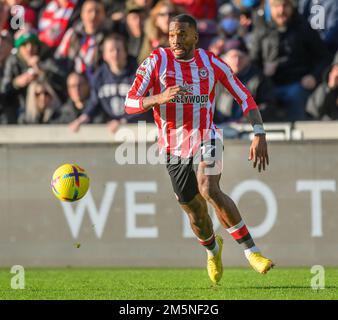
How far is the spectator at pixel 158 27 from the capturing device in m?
13.2

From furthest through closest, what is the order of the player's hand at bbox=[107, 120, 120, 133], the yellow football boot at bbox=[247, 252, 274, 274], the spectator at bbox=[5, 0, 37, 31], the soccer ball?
the spectator at bbox=[5, 0, 37, 31] → the player's hand at bbox=[107, 120, 120, 133] → the soccer ball → the yellow football boot at bbox=[247, 252, 274, 274]

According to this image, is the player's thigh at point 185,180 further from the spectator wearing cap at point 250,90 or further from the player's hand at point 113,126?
the spectator wearing cap at point 250,90

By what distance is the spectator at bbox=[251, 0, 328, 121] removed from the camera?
1323 cm

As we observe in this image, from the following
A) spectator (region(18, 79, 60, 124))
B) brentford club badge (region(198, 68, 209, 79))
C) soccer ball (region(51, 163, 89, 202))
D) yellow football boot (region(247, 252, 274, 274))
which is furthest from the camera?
spectator (region(18, 79, 60, 124))

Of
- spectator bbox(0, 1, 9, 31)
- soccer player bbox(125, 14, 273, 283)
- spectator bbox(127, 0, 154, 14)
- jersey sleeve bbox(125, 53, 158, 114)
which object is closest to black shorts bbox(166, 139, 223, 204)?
soccer player bbox(125, 14, 273, 283)

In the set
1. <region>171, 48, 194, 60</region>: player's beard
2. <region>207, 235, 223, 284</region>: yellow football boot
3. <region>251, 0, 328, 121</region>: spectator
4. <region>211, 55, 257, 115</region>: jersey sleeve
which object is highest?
<region>251, 0, 328, 121</region>: spectator

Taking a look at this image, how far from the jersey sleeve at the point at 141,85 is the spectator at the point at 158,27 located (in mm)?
3840

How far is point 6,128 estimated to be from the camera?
1291 cm

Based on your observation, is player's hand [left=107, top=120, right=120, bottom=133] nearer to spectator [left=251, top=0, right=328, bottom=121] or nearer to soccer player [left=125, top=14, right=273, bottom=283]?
spectator [left=251, top=0, right=328, bottom=121]

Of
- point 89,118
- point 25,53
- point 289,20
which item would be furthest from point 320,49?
point 25,53

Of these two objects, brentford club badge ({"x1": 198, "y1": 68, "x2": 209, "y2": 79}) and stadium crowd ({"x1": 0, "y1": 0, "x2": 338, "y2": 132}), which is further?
stadium crowd ({"x1": 0, "y1": 0, "x2": 338, "y2": 132})

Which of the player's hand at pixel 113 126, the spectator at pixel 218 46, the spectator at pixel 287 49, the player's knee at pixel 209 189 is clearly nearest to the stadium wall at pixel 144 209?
the player's hand at pixel 113 126

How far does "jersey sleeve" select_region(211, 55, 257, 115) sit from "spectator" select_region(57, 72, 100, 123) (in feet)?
13.7

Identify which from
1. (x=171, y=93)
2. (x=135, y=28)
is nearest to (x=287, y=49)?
(x=135, y=28)
